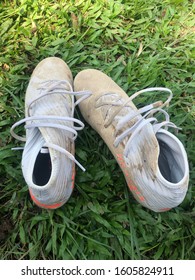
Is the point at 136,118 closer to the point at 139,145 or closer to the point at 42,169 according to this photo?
the point at 139,145

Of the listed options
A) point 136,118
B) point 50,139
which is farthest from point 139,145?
point 50,139

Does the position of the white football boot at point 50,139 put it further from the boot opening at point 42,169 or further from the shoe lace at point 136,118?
the shoe lace at point 136,118

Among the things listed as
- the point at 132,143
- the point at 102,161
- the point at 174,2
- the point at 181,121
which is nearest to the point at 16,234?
the point at 102,161

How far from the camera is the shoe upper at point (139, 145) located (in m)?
1.29

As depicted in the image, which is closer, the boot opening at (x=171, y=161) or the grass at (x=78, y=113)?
the boot opening at (x=171, y=161)

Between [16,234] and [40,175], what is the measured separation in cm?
29

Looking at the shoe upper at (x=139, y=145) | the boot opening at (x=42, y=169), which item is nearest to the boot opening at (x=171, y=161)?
the shoe upper at (x=139, y=145)

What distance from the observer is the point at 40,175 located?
1383 mm

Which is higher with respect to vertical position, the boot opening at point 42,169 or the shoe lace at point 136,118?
the shoe lace at point 136,118

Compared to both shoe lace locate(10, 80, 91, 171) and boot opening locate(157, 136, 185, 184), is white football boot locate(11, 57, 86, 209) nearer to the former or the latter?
shoe lace locate(10, 80, 91, 171)

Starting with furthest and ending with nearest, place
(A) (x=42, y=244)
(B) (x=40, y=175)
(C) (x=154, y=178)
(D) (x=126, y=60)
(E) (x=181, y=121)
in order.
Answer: (D) (x=126, y=60), (E) (x=181, y=121), (A) (x=42, y=244), (B) (x=40, y=175), (C) (x=154, y=178)

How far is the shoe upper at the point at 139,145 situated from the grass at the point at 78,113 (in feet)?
0.39

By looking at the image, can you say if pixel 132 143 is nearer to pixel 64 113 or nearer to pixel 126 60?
pixel 64 113

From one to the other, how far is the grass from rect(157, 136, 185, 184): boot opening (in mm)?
Answer: 223
